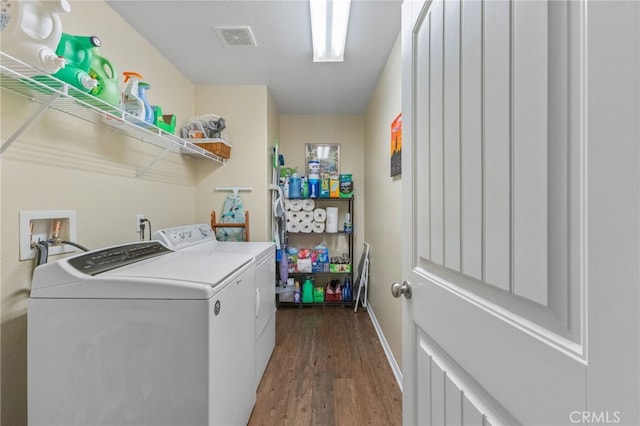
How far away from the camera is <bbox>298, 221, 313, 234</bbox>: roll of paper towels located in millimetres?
3258

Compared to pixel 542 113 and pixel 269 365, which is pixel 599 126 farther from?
pixel 269 365

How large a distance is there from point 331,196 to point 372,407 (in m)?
2.08

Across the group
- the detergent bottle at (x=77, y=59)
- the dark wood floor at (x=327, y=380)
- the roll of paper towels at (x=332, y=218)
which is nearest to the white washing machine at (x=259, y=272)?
the dark wood floor at (x=327, y=380)

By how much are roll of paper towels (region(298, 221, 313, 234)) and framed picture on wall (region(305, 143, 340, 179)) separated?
764 millimetres

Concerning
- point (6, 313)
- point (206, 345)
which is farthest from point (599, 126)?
point (6, 313)

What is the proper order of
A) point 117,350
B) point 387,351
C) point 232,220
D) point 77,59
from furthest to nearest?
point 232,220
point 387,351
point 77,59
point 117,350

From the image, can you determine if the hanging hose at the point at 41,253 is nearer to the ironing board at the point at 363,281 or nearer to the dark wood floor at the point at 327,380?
the dark wood floor at the point at 327,380

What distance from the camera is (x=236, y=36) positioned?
1.91 metres

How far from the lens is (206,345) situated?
38.9 inches

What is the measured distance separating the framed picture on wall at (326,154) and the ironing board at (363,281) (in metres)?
1.09

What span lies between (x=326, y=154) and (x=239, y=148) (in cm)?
126

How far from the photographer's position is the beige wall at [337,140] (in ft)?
11.6

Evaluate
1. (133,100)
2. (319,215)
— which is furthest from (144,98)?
(319,215)

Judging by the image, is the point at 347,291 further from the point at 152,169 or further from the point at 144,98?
the point at 144,98
